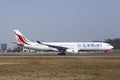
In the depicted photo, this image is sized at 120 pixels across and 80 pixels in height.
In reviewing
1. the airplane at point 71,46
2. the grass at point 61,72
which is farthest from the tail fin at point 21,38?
the grass at point 61,72

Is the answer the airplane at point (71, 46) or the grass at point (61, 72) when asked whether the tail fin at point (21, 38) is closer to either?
the airplane at point (71, 46)

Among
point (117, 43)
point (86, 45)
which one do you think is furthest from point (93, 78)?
point (117, 43)

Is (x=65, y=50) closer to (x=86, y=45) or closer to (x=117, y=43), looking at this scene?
(x=86, y=45)

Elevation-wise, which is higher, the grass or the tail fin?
the tail fin

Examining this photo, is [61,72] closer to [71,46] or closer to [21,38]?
[71,46]

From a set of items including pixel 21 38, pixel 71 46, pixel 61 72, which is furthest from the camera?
pixel 21 38

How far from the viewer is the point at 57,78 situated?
73.0 feet

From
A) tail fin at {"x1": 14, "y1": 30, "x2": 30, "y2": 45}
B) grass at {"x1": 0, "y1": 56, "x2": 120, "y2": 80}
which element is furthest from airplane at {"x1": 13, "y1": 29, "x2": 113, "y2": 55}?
grass at {"x1": 0, "y1": 56, "x2": 120, "y2": 80}

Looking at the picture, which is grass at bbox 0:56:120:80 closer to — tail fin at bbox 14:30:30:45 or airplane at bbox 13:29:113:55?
airplane at bbox 13:29:113:55

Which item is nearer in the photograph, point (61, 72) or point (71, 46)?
point (61, 72)

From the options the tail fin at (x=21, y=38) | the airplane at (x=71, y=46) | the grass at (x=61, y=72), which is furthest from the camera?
the tail fin at (x=21, y=38)

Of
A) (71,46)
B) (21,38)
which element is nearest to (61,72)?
(71,46)

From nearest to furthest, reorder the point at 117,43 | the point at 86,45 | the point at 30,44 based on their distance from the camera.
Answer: the point at 86,45, the point at 30,44, the point at 117,43

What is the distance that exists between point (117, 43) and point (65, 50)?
361 feet
